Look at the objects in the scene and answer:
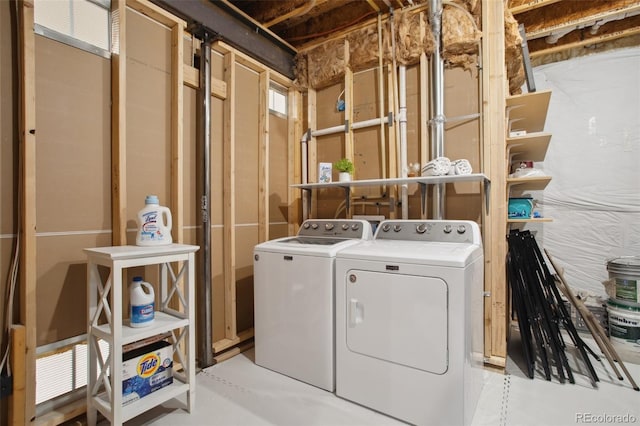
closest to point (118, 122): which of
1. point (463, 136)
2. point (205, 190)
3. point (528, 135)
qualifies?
point (205, 190)

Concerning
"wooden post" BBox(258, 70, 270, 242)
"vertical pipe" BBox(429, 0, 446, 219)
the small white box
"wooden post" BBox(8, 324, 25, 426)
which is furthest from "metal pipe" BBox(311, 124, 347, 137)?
"wooden post" BBox(8, 324, 25, 426)

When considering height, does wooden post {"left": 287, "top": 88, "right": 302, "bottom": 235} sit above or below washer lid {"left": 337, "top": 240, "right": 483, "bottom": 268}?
above

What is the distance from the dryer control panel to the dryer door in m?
0.59

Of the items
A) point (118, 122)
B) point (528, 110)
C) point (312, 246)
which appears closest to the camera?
point (118, 122)

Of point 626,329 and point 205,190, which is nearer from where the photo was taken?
point 205,190

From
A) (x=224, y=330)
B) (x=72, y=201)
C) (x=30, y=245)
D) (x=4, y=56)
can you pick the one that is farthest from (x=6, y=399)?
(x=4, y=56)

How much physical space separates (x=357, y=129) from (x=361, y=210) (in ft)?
2.44

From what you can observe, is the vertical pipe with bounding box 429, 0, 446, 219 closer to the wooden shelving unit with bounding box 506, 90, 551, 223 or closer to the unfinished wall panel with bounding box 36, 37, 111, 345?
the wooden shelving unit with bounding box 506, 90, 551, 223

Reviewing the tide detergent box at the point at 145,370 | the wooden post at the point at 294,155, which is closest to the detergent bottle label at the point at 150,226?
the tide detergent box at the point at 145,370

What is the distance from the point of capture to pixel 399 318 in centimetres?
165

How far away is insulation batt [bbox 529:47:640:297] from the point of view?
2.86 m

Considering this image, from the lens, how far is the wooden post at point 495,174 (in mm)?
2225

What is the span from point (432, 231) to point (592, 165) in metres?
2.14

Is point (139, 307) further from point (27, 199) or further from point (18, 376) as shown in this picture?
point (27, 199)
